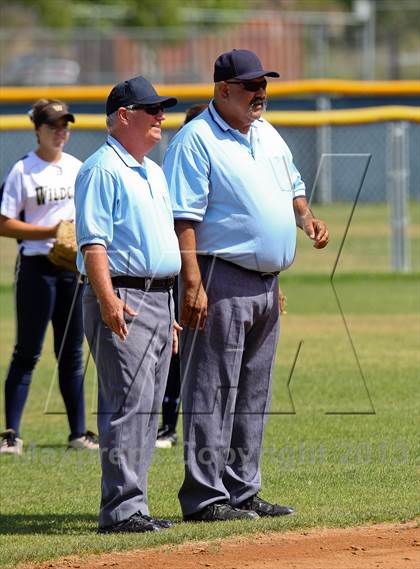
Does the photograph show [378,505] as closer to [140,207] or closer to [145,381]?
[145,381]

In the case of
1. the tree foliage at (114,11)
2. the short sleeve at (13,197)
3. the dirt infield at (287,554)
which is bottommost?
the dirt infield at (287,554)

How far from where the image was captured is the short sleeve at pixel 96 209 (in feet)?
19.2

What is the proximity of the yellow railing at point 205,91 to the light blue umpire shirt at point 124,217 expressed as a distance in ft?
47.1

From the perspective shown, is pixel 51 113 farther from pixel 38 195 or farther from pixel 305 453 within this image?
pixel 305 453

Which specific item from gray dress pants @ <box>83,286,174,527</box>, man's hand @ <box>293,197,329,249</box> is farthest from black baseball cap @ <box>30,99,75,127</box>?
gray dress pants @ <box>83,286,174,527</box>

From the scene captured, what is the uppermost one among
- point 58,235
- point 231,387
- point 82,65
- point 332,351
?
point 82,65

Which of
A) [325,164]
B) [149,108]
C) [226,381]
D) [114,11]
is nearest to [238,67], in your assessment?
[149,108]

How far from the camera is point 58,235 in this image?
26.9 feet

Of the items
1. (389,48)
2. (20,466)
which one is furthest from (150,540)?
(389,48)

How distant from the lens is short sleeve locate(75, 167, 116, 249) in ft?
19.2

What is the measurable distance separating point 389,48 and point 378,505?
28682mm

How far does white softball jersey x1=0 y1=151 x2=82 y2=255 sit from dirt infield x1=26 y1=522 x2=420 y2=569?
3195 millimetres

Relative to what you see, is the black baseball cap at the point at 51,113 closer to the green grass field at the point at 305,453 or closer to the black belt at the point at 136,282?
the green grass field at the point at 305,453

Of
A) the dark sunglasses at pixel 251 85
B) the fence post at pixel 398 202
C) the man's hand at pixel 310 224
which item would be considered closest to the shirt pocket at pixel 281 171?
the man's hand at pixel 310 224
